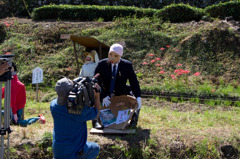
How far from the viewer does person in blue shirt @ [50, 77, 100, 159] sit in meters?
3.01

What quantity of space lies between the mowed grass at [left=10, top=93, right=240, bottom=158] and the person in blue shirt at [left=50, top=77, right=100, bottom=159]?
4.16 feet

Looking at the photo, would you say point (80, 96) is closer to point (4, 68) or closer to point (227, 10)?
point (4, 68)

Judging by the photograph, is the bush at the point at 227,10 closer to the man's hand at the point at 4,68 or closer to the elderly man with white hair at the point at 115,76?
the elderly man with white hair at the point at 115,76

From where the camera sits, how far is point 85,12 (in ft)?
44.7

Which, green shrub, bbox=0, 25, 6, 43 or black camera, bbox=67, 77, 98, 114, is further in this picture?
green shrub, bbox=0, 25, 6, 43

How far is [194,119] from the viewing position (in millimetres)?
5793

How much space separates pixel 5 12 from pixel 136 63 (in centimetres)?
953

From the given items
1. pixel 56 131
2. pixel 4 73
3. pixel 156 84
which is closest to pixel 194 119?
pixel 156 84

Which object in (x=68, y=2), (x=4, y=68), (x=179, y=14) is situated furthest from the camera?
(x=68, y=2)

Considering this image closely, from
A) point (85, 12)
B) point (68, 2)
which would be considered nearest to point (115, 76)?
point (85, 12)

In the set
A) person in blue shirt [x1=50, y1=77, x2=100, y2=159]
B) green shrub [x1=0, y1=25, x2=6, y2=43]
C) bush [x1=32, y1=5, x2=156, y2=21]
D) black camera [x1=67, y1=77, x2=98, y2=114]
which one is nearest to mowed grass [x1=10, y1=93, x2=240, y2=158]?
person in blue shirt [x1=50, y1=77, x2=100, y2=159]

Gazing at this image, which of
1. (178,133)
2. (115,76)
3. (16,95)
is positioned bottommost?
(178,133)

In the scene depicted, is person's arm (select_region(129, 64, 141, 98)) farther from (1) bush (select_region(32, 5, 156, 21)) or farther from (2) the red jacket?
(1) bush (select_region(32, 5, 156, 21))

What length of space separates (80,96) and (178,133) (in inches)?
97.3
